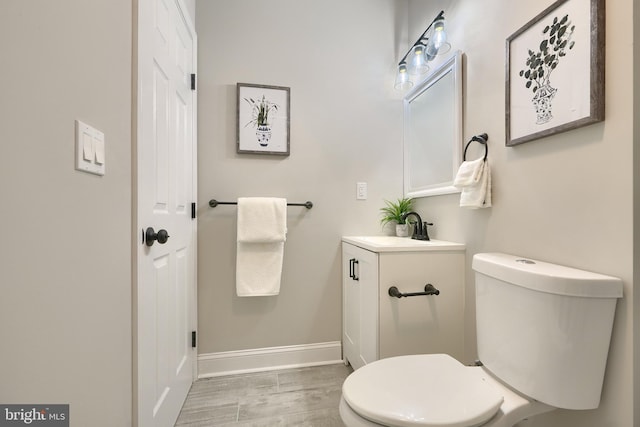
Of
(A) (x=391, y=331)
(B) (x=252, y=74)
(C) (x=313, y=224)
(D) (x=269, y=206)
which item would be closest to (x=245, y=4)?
(B) (x=252, y=74)

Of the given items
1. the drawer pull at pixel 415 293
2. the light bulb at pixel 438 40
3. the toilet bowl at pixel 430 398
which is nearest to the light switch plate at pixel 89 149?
the toilet bowl at pixel 430 398

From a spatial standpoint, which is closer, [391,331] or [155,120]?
[155,120]

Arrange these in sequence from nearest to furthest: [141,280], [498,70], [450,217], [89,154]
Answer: [89,154] → [141,280] → [498,70] → [450,217]

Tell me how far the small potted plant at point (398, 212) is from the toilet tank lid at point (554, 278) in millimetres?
810

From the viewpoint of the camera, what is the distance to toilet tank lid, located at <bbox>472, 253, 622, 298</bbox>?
722 millimetres

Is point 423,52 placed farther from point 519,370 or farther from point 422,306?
point 519,370

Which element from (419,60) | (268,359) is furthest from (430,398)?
(419,60)

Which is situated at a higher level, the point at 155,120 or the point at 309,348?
the point at 155,120

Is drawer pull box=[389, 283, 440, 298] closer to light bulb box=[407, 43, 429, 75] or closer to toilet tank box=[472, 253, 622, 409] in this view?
toilet tank box=[472, 253, 622, 409]

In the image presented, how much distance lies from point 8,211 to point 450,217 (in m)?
1.58

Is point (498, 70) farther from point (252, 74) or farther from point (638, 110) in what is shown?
point (252, 74)

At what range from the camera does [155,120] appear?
1031 millimetres

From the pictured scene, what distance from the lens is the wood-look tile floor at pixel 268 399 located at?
1.28 m

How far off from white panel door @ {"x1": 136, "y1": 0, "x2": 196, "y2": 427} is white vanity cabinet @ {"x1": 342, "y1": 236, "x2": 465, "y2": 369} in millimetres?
910
